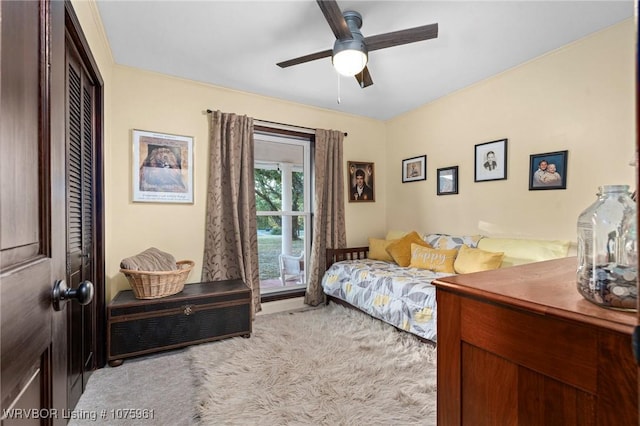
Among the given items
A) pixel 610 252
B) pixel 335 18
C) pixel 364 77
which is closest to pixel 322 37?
pixel 364 77

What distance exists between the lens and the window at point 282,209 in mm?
3455

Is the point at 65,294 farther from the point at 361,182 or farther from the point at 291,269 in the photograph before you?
the point at 361,182

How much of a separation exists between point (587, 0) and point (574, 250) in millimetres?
1711

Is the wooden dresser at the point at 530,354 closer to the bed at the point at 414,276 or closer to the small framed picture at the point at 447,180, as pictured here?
the bed at the point at 414,276

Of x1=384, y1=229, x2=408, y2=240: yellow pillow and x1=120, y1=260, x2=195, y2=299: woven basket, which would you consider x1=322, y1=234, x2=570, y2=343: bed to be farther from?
x1=120, y1=260, x2=195, y2=299: woven basket

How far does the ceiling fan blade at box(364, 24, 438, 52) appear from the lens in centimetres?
174

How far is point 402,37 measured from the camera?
1.81 metres

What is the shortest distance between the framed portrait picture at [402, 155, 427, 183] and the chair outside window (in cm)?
174

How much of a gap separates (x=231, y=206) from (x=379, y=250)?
186 cm

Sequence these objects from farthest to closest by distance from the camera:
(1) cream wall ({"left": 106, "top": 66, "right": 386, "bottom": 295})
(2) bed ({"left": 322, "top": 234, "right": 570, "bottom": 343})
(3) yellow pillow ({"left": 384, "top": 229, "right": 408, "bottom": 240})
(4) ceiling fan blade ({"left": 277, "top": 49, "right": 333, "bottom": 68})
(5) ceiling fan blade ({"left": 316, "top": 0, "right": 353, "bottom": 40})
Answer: (3) yellow pillow ({"left": 384, "top": 229, "right": 408, "bottom": 240}) < (1) cream wall ({"left": 106, "top": 66, "right": 386, "bottom": 295}) < (2) bed ({"left": 322, "top": 234, "right": 570, "bottom": 343}) < (4) ceiling fan blade ({"left": 277, "top": 49, "right": 333, "bottom": 68}) < (5) ceiling fan blade ({"left": 316, "top": 0, "right": 353, "bottom": 40})

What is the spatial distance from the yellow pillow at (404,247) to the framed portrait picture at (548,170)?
1.20 m

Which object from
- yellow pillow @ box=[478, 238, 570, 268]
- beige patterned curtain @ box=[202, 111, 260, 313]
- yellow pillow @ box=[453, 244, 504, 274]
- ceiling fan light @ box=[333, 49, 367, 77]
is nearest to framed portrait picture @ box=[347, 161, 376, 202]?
beige patterned curtain @ box=[202, 111, 260, 313]

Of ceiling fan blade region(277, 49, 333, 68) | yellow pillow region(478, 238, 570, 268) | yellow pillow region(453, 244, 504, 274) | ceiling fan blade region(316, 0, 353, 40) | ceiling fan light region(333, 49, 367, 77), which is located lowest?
yellow pillow region(453, 244, 504, 274)

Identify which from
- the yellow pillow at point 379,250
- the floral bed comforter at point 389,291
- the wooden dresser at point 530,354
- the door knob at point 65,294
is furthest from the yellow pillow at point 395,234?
the door knob at point 65,294
